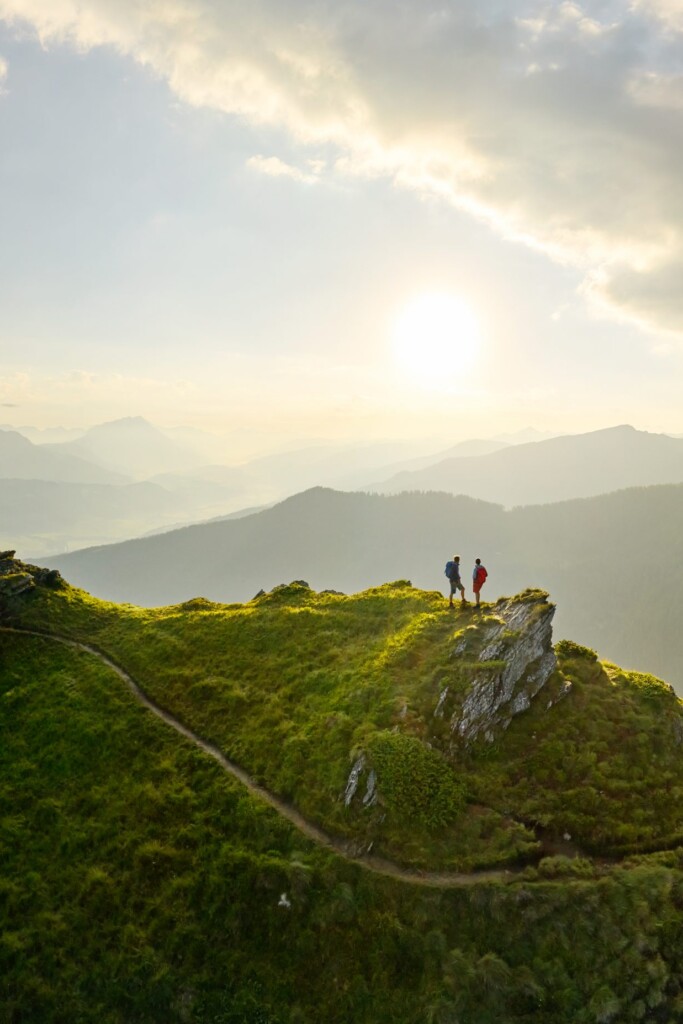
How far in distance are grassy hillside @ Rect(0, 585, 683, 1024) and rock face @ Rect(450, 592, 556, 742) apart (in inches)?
35.4

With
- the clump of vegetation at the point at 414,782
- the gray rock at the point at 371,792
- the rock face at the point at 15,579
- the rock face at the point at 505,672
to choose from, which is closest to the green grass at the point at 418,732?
the clump of vegetation at the point at 414,782

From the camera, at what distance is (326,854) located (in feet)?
78.5

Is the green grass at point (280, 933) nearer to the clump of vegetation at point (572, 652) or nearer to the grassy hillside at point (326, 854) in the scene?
the grassy hillside at point (326, 854)

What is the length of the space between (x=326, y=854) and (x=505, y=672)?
13.5 m

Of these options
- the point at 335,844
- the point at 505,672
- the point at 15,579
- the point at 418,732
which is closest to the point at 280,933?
the point at 335,844

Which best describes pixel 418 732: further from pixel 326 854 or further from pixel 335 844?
pixel 326 854

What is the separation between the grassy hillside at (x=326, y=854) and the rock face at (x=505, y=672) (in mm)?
898

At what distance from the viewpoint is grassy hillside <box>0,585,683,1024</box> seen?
20500mm

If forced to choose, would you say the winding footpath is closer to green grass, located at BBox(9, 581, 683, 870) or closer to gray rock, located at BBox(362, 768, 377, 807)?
green grass, located at BBox(9, 581, 683, 870)

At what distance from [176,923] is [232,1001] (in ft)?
12.5

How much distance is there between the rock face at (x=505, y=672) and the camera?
93.9ft

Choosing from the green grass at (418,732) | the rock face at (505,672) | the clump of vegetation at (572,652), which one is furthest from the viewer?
the clump of vegetation at (572,652)

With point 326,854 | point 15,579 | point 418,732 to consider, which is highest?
point 15,579

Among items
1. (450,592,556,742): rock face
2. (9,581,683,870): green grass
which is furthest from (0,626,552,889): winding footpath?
(450,592,556,742): rock face
